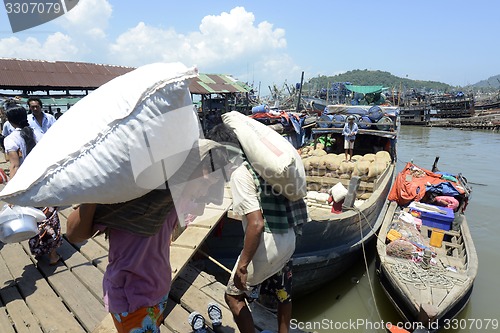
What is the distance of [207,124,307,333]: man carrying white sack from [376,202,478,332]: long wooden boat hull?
258cm

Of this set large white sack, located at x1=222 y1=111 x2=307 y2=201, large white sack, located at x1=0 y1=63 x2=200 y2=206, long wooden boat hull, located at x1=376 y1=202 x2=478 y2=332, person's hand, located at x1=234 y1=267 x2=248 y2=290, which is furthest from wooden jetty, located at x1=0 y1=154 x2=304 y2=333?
long wooden boat hull, located at x1=376 y1=202 x2=478 y2=332

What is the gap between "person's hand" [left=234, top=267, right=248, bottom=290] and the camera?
1.84 m

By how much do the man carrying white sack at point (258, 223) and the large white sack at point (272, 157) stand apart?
2.6 inches

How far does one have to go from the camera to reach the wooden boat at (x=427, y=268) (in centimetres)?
382

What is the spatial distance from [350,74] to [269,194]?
564ft

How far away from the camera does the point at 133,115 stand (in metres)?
1.04

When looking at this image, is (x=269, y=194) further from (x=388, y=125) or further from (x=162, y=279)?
(x=388, y=125)

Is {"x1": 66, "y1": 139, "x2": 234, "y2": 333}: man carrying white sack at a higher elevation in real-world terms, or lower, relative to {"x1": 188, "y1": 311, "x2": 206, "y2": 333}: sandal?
higher

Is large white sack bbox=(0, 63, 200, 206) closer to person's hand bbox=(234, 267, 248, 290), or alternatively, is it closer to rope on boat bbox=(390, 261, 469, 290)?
person's hand bbox=(234, 267, 248, 290)

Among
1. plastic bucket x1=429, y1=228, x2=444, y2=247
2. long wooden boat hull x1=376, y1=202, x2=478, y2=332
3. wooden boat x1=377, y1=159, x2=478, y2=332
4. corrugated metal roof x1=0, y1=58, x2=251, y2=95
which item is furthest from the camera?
corrugated metal roof x1=0, y1=58, x2=251, y2=95

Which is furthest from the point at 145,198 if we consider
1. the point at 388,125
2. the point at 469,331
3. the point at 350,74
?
the point at 350,74

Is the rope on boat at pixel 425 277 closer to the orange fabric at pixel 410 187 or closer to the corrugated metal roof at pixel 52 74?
the orange fabric at pixel 410 187

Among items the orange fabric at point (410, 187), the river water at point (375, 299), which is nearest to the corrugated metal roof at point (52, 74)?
the orange fabric at point (410, 187)

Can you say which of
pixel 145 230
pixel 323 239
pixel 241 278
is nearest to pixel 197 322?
pixel 241 278
